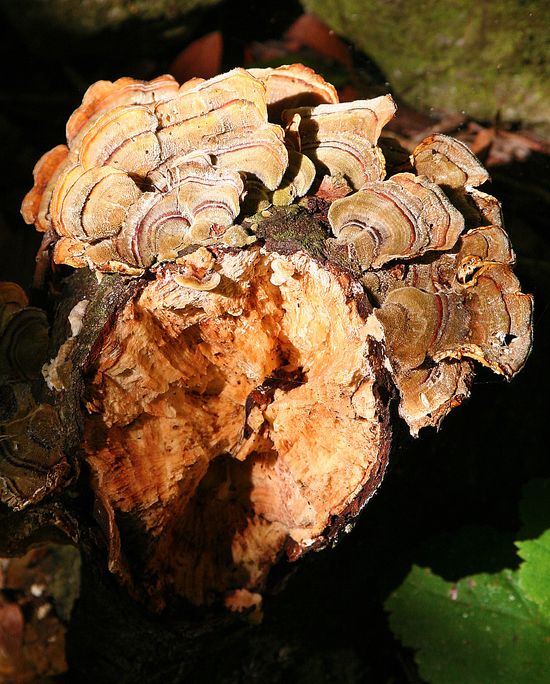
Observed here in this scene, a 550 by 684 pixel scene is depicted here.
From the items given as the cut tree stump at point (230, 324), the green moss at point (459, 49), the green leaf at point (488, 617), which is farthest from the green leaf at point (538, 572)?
the green moss at point (459, 49)

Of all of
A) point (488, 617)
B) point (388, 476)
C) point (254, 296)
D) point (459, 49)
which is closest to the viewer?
point (254, 296)

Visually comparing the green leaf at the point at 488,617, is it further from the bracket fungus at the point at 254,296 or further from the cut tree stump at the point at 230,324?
the bracket fungus at the point at 254,296

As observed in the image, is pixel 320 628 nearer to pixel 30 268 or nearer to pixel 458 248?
pixel 458 248

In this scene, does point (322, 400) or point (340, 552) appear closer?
point (322, 400)

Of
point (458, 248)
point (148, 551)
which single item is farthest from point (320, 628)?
point (458, 248)

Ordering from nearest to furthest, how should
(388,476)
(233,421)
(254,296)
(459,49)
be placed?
(254,296) → (233,421) → (388,476) → (459,49)

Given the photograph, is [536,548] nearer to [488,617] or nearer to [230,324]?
[488,617]

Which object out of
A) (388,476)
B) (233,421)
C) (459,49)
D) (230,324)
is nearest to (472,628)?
(388,476)
